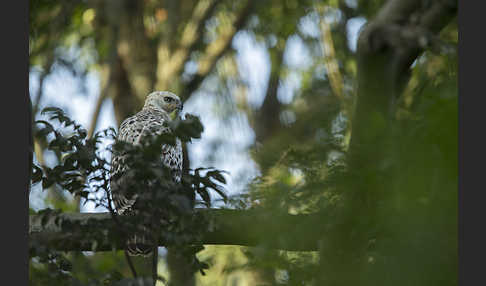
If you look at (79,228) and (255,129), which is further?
(255,129)

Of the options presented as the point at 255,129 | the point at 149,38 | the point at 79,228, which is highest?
the point at 149,38

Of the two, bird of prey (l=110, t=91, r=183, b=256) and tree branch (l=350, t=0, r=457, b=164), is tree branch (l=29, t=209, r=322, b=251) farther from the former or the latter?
tree branch (l=350, t=0, r=457, b=164)

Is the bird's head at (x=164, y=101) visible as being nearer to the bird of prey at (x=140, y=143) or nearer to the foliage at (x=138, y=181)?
the bird of prey at (x=140, y=143)

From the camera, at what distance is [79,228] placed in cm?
275

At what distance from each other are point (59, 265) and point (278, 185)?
1.45 meters

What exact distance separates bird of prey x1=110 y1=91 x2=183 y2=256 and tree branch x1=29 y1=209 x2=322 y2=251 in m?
0.18

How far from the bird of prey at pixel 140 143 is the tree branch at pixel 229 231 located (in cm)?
18

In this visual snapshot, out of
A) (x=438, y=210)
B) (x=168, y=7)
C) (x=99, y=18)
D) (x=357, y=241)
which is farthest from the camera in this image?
(x=99, y=18)

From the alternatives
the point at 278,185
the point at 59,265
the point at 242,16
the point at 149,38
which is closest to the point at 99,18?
the point at 149,38

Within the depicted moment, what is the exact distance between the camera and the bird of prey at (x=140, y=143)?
295 centimetres

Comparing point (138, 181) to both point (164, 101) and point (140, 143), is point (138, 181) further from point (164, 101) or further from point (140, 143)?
point (164, 101)

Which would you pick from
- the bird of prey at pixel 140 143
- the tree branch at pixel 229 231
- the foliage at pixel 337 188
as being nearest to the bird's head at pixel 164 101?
the bird of prey at pixel 140 143

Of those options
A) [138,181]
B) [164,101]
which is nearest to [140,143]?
[138,181]

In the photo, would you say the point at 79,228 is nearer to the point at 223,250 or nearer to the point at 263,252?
the point at 263,252
